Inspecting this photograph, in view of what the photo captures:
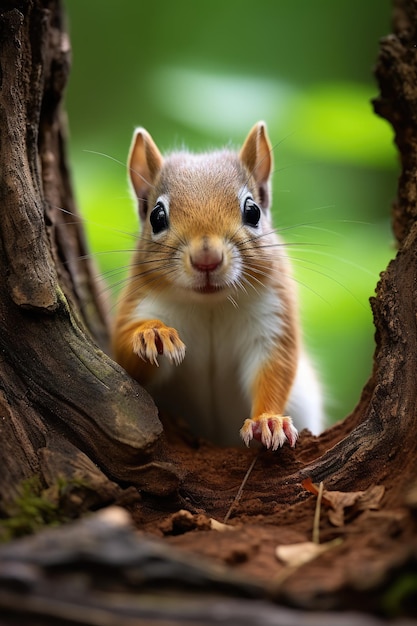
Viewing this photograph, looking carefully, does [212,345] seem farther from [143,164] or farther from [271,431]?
[143,164]

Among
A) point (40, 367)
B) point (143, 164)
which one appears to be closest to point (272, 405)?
point (40, 367)

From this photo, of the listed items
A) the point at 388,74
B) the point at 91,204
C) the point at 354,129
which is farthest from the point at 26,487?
the point at 354,129

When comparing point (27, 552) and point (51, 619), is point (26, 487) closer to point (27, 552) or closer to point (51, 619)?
point (27, 552)

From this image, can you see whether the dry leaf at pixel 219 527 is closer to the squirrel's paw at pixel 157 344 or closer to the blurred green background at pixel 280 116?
the squirrel's paw at pixel 157 344

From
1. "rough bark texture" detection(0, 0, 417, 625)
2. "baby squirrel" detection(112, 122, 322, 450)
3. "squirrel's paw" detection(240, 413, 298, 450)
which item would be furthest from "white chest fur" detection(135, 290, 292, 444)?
"squirrel's paw" detection(240, 413, 298, 450)

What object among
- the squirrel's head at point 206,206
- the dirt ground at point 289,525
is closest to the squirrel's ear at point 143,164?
the squirrel's head at point 206,206
